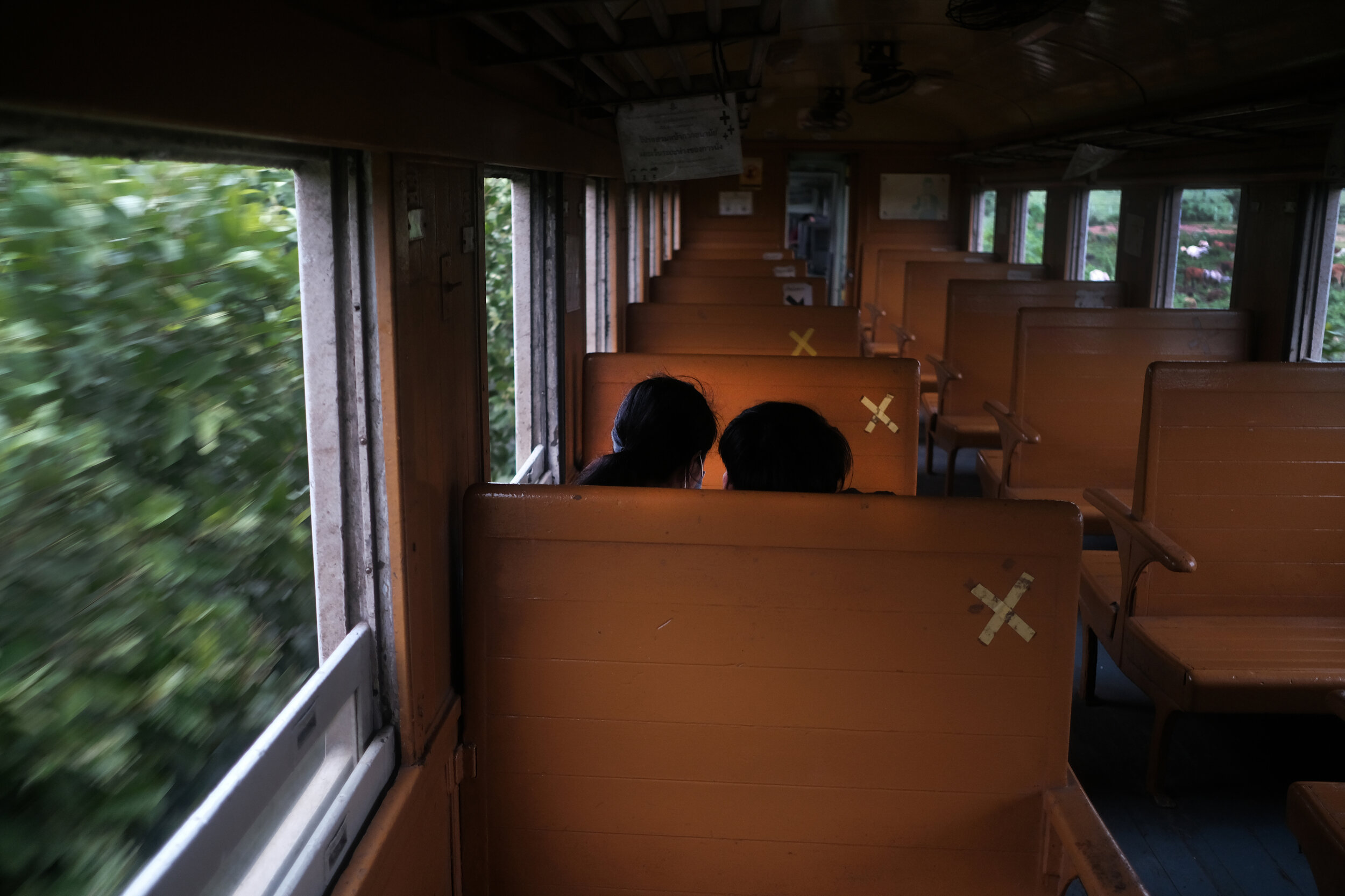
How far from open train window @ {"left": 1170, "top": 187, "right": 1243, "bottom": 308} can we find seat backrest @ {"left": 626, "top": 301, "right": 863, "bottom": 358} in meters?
2.30

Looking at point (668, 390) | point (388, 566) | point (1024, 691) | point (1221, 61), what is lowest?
point (1024, 691)

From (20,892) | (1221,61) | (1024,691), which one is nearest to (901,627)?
(1024,691)

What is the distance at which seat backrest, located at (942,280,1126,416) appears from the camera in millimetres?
5930

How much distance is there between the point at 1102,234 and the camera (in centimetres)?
750

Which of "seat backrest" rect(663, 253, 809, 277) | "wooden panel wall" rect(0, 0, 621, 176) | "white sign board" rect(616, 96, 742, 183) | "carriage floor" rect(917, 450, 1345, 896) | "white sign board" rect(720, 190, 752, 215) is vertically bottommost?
"carriage floor" rect(917, 450, 1345, 896)

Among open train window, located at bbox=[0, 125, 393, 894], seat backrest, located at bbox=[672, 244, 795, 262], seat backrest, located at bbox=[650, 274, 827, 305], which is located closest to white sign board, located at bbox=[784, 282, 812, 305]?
seat backrest, located at bbox=[650, 274, 827, 305]

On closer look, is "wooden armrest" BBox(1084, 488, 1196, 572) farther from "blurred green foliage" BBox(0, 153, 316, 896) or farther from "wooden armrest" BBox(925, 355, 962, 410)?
"wooden armrest" BBox(925, 355, 962, 410)

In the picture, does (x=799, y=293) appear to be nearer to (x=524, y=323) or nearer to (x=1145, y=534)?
(x=524, y=323)

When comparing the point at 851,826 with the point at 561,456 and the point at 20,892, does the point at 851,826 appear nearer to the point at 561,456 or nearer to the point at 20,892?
the point at 20,892

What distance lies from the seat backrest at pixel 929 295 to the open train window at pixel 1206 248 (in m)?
1.41

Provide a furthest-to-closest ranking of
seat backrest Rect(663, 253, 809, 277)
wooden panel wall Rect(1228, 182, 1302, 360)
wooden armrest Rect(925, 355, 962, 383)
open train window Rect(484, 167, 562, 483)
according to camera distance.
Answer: seat backrest Rect(663, 253, 809, 277)
wooden armrest Rect(925, 355, 962, 383)
wooden panel wall Rect(1228, 182, 1302, 360)
open train window Rect(484, 167, 562, 483)

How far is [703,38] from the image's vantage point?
2.13 meters

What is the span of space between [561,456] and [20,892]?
2.79 metres

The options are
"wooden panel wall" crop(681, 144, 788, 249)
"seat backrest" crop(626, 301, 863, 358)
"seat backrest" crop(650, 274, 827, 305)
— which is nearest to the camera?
"seat backrest" crop(626, 301, 863, 358)
